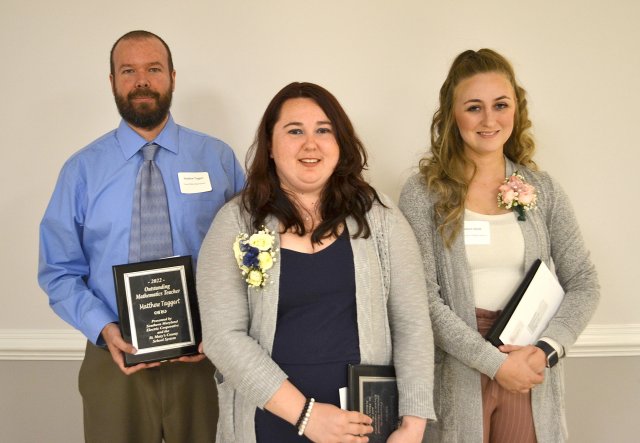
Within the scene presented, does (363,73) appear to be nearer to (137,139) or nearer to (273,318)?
(137,139)

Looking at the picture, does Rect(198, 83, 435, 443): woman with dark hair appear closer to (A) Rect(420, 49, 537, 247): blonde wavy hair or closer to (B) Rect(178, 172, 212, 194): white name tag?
(A) Rect(420, 49, 537, 247): blonde wavy hair

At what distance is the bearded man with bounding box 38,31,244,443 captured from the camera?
2.31 meters

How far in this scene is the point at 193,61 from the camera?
9.83 feet

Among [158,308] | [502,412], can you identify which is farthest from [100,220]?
[502,412]

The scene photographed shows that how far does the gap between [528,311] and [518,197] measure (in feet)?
1.38

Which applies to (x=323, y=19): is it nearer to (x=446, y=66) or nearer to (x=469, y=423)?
(x=446, y=66)

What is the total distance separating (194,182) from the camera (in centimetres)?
241

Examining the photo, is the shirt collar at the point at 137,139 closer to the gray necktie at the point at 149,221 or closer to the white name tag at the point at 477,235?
the gray necktie at the point at 149,221

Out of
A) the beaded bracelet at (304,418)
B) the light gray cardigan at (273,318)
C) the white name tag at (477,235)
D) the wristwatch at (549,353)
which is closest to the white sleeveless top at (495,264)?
the white name tag at (477,235)

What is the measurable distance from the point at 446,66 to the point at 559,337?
4.92 feet

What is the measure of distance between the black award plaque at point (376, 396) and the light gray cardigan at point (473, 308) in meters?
0.35

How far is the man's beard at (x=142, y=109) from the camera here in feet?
7.68

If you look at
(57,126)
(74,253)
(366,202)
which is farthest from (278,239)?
(57,126)

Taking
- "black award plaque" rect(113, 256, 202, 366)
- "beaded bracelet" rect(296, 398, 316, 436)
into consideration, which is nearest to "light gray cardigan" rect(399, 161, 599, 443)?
"beaded bracelet" rect(296, 398, 316, 436)
